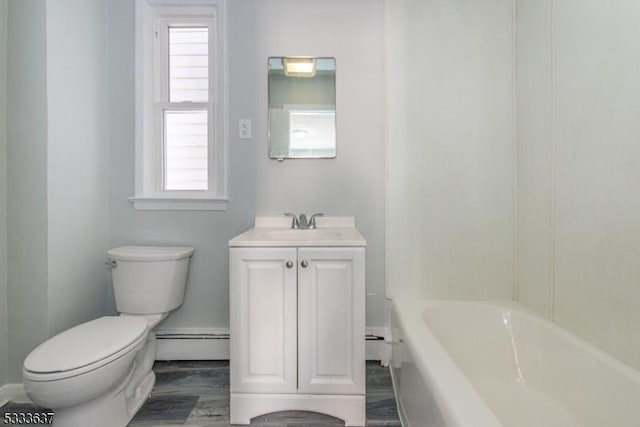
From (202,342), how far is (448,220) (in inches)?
64.3

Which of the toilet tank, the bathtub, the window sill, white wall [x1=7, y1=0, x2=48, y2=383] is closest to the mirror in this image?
the window sill

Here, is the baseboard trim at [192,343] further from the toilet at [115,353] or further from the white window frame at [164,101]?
the white window frame at [164,101]

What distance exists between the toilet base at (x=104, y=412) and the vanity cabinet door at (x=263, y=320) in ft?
1.60

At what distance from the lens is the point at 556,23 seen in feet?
4.12

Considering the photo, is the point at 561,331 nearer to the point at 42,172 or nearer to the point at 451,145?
the point at 451,145

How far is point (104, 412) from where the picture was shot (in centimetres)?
116

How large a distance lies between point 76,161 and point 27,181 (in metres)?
0.23

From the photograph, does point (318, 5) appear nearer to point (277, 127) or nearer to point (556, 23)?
point (277, 127)

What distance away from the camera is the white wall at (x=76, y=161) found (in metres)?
1.42

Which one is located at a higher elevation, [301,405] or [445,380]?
[445,380]

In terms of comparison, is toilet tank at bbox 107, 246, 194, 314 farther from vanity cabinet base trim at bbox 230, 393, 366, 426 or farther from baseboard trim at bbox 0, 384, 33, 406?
vanity cabinet base trim at bbox 230, 393, 366, 426

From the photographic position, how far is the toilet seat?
3.26 feet

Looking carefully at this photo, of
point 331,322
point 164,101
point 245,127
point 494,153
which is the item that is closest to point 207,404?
point 331,322

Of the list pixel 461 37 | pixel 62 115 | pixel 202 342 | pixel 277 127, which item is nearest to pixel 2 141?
pixel 62 115
